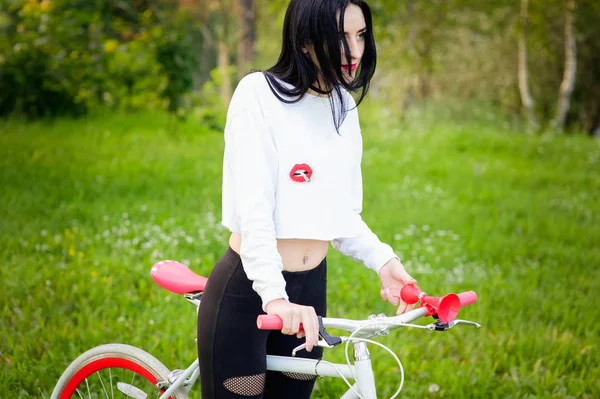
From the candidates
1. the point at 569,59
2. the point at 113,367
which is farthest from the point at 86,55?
the point at 569,59

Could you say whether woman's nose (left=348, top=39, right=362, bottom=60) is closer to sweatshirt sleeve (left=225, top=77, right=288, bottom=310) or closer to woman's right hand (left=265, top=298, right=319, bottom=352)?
sweatshirt sleeve (left=225, top=77, right=288, bottom=310)

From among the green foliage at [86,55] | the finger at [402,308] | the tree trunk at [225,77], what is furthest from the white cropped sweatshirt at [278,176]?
the tree trunk at [225,77]

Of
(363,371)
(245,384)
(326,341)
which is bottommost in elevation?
(245,384)

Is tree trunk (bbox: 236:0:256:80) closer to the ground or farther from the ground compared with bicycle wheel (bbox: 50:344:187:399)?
farther from the ground

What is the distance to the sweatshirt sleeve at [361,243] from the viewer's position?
212 centimetres

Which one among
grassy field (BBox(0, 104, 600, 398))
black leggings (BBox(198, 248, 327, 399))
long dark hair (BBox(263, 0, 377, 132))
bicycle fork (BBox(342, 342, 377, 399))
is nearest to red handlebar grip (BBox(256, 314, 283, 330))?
bicycle fork (BBox(342, 342, 377, 399))

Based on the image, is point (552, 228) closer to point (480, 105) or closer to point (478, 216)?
point (478, 216)

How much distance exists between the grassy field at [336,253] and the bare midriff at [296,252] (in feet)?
5.96

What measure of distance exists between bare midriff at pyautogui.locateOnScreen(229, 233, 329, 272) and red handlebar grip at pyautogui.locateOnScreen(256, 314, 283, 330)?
0.41m

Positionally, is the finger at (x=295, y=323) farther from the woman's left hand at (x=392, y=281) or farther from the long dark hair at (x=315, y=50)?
the long dark hair at (x=315, y=50)

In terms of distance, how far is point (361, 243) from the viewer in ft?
7.11

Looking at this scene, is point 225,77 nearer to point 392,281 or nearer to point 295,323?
point 392,281

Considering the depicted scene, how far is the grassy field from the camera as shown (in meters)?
3.95

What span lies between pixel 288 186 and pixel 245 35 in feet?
38.6
